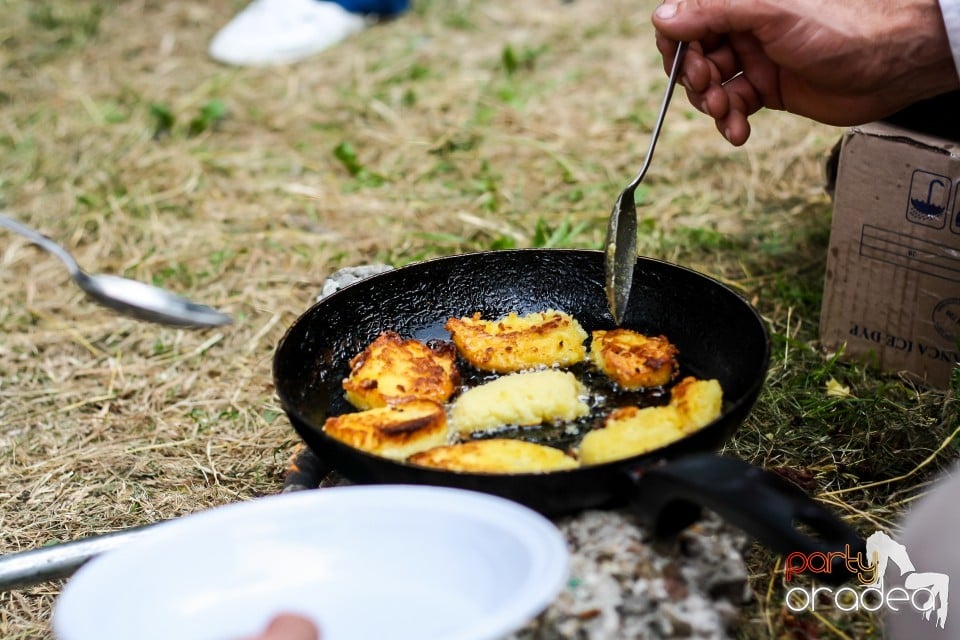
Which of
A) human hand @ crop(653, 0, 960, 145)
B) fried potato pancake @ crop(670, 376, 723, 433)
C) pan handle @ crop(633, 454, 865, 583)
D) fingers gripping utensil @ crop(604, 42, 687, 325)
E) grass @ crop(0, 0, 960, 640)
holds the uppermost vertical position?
human hand @ crop(653, 0, 960, 145)

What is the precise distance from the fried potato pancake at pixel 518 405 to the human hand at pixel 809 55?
1148mm

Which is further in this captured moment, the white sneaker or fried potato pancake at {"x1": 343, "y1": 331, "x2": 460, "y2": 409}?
the white sneaker

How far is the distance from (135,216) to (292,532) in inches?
131

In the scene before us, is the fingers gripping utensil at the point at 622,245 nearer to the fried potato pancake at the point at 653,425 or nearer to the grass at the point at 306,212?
the fried potato pancake at the point at 653,425

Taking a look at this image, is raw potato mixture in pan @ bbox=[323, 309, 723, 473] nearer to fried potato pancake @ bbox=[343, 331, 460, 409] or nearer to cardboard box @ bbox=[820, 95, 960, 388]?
fried potato pancake @ bbox=[343, 331, 460, 409]

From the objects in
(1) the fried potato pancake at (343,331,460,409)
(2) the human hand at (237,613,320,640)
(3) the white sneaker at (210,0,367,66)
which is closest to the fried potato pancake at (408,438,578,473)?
(1) the fried potato pancake at (343,331,460,409)

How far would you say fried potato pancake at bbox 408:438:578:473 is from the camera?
192 cm

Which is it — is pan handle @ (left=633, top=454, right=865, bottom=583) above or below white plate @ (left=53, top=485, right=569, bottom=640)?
above

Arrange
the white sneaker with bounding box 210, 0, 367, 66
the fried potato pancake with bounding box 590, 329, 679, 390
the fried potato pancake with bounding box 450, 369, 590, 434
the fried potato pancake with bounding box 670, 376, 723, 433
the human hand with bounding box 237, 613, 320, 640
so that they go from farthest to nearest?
the white sneaker with bounding box 210, 0, 367, 66
the fried potato pancake with bounding box 590, 329, 679, 390
the fried potato pancake with bounding box 450, 369, 590, 434
the fried potato pancake with bounding box 670, 376, 723, 433
the human hand with bounding box 237, 613, 320, 640

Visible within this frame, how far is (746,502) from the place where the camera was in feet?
5.09

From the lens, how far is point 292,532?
1727 millimetres

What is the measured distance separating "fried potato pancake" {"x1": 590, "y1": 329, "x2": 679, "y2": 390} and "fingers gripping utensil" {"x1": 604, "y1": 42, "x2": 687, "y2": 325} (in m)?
0.07

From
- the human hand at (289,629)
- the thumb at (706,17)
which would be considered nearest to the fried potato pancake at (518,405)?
the human hand at (289,629)

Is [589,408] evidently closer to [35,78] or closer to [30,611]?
[30,611]
